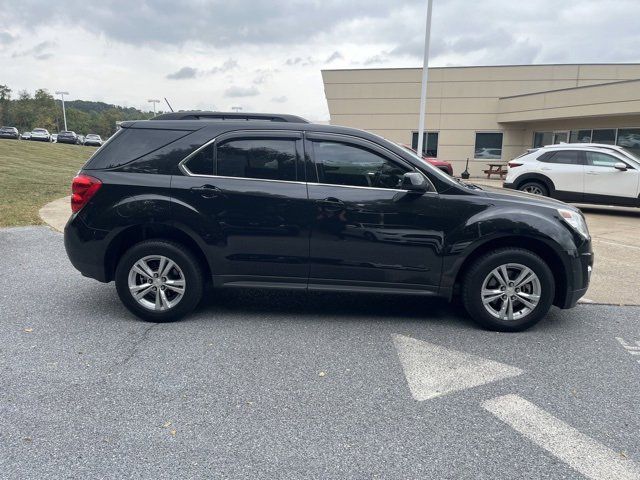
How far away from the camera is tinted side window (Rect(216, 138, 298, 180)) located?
4379 mm

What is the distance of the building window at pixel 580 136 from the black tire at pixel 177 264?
67.3ft

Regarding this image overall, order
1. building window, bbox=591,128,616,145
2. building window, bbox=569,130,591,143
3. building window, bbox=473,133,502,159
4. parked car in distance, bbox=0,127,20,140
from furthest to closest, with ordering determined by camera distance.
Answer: parked car in distance, bbox=0,127,20,140 → building window, bbox=473,133,502,159 → building window, bbox=569,130,591,143 → building window, bbox=591,128,616,145

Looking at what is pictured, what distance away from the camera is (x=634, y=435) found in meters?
2.87

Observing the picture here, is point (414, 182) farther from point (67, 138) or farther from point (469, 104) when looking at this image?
point (67, 138)

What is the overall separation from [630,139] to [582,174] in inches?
372

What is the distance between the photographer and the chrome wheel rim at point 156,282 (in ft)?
14.5

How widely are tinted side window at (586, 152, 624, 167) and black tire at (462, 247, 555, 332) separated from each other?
865 centimetres

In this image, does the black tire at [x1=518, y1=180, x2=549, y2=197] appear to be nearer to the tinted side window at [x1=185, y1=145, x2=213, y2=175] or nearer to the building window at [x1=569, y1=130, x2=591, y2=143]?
the tinted side window at [x1=185, y1=145, x2=213, y2=175]

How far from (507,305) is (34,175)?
734 inches

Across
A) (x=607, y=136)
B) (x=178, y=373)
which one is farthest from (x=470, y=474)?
(x=607, y=136)

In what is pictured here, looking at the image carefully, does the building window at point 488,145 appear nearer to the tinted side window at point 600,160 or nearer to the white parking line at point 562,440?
the tinted side window at point 600,160

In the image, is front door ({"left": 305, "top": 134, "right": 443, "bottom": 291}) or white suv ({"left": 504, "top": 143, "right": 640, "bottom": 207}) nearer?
front door ({"left": 305, "top": 134, "right": 443, "bottom": 291})

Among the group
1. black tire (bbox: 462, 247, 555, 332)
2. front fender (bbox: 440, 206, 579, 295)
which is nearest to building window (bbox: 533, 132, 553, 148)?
front fender (bbox: 440, 206, 579, 295)

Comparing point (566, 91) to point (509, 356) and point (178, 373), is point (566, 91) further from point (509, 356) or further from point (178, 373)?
point (178, 373)
